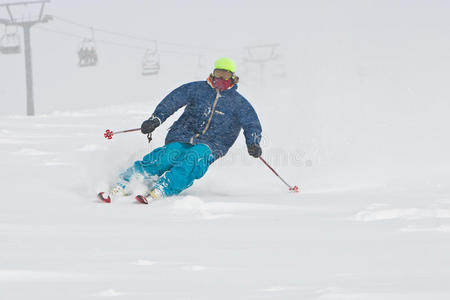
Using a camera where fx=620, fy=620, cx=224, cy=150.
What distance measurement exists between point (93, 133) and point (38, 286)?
11.3 metres

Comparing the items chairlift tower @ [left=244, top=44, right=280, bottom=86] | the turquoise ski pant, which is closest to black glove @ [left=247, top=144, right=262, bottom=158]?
the turquoise ski pant

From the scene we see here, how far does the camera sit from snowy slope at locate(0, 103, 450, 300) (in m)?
2.26

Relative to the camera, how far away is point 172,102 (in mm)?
5562

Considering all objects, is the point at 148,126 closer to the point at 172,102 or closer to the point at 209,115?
the point at 172,102

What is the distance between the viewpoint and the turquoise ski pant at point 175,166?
509cm

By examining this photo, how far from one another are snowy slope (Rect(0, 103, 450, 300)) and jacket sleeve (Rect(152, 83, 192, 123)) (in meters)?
0.69

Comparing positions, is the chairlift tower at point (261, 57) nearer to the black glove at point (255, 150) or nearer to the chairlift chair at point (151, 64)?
the chairlift chair at point (151, 64)

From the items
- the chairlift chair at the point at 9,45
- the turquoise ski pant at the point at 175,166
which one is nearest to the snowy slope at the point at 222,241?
the turquoise ski pant at the point at 175,166

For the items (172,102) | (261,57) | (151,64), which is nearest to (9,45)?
(151,64)

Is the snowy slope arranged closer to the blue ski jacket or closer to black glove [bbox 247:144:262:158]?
black glove [bbox 247:144:262:158]

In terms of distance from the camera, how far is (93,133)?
13.3 m

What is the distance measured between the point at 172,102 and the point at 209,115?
1.15ft

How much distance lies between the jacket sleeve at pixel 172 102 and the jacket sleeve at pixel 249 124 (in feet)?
1.66

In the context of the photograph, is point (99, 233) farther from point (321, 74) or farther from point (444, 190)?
point (321, 74)
